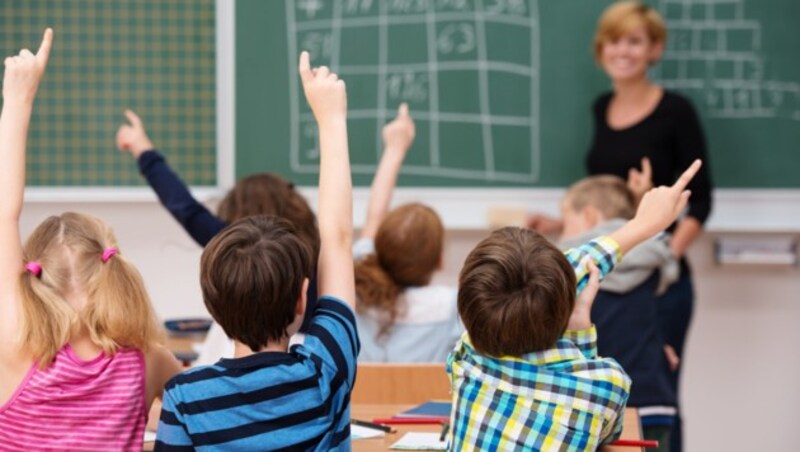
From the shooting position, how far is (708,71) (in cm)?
454

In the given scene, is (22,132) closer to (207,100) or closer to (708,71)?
(207,100)

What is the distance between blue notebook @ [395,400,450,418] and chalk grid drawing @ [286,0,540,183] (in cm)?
202

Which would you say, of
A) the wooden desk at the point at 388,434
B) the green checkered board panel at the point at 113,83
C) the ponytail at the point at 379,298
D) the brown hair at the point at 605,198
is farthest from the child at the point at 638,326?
the green checkered board panel at the point at 113,83

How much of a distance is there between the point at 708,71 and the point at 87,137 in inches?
94.4

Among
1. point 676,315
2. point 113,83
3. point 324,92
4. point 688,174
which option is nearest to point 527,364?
point 688,174

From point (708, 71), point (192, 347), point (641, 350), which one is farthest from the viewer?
point (708, 71)

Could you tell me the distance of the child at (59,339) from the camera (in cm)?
212

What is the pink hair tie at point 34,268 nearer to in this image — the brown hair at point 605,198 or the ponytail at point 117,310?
the ponytail at point 117,310

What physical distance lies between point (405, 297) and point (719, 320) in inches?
75.3

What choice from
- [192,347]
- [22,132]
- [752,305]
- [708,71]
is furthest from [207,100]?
[22,132]

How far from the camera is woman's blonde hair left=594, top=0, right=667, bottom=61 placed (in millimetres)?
4238

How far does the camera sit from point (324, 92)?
2105 mm

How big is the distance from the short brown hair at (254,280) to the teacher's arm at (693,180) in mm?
2587

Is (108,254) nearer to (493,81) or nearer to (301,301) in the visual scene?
(301,301)
